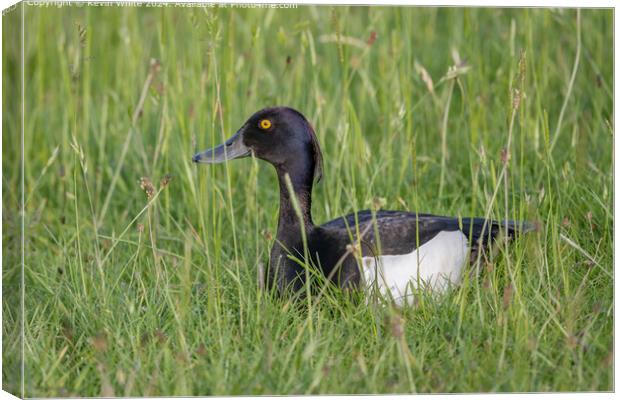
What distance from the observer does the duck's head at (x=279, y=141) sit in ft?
16.8

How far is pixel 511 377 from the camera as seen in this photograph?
4.29 m

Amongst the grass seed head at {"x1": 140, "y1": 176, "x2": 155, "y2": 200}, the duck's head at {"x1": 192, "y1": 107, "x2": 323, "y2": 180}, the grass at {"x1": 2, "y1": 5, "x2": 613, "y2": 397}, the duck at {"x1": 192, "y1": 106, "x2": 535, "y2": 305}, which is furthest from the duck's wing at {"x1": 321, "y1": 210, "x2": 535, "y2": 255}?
the grass seed head at {"x1": 140, "y1": 176, "x2": 155, "y2": 200}

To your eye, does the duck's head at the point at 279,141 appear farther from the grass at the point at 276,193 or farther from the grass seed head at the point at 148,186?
the grass seed head at the point at 148,186

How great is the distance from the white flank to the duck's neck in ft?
1.26

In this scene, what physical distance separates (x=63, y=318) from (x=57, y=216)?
137cm

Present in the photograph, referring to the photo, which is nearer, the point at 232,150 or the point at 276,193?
the point at 232,150

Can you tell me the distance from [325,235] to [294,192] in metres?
0.22

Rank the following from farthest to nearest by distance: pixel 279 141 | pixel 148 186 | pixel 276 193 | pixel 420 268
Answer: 1. pixel 276 193
2. pixel 279 141
3. pixel 420 268
4. pixel 148 186

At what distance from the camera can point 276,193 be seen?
6090 mm

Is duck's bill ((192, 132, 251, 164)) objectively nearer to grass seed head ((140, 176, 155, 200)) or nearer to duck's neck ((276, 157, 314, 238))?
duck's neck ((276, 157, 314, 238))

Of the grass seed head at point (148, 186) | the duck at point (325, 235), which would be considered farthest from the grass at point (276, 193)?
the duck at point (325, 235)

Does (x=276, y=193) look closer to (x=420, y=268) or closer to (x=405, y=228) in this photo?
(x=405, y=228)

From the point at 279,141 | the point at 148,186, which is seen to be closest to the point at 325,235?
the point at 279,141

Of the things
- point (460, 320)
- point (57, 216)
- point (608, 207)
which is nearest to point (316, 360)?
point (460, 320)
